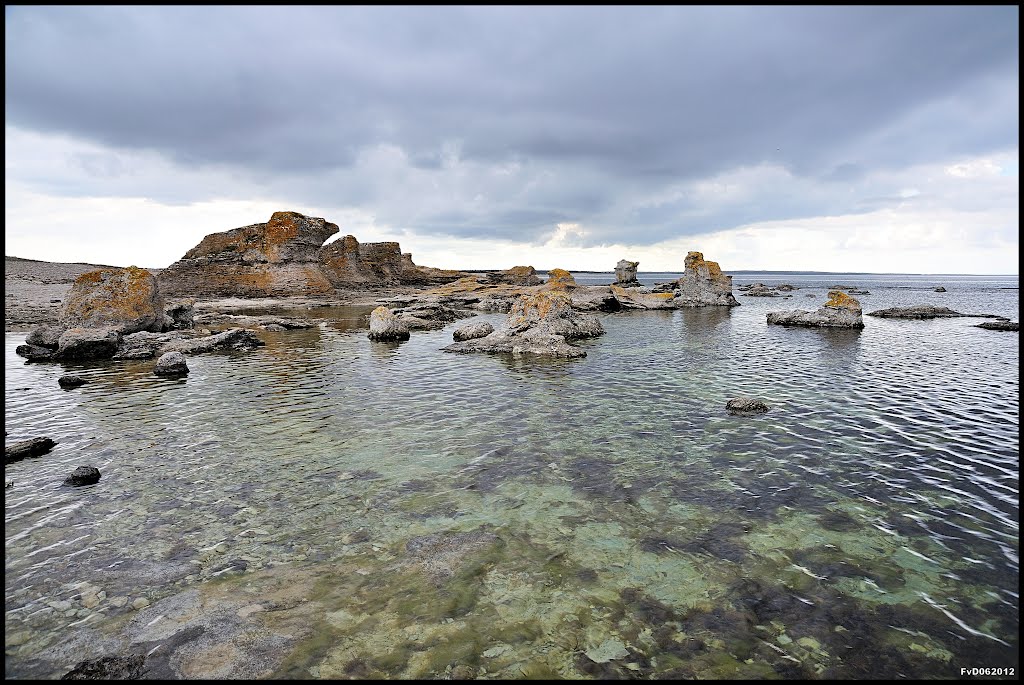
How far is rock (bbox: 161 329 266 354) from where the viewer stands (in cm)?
2373

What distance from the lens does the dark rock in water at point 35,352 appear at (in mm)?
21188

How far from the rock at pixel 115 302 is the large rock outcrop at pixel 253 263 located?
37743mm

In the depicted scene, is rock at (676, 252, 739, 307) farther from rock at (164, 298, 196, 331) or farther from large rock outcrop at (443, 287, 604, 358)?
rock at (164, 298, 196, 331)

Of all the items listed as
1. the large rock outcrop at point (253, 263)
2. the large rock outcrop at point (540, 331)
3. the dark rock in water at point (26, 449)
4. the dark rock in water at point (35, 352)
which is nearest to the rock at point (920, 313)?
the large rock outcrop at point (540, 331)

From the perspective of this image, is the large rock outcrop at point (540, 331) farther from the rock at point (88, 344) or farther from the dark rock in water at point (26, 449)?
the dark rock in water at point (26, 449)

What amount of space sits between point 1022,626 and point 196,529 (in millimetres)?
11079

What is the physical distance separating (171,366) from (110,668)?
16329 mm

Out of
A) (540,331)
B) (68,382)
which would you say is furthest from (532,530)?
(540,331)

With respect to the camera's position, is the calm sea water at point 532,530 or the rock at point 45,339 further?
the rock at point 45,339

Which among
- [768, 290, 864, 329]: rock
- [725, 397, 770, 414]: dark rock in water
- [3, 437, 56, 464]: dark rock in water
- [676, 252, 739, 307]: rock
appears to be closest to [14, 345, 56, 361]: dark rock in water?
[3, 437, 56, 464]: dark rock in water

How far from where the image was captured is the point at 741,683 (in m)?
4.68

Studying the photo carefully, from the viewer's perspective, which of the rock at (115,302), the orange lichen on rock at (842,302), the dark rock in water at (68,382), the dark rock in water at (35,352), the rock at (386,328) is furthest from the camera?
the orange lichen on rock at (842,302)

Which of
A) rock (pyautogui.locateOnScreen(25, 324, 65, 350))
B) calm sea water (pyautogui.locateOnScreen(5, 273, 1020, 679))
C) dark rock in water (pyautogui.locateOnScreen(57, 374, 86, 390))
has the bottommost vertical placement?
calm sea water (pyautogui.locateOnScreen(5, 273, 1020, 679))

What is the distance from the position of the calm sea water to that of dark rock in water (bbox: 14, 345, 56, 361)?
7.44 metres
